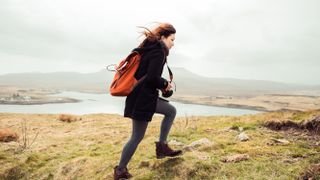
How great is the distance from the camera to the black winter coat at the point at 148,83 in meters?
4.92

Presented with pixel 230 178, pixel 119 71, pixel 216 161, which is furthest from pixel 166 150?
pixel 119 71

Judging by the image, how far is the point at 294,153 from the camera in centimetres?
636

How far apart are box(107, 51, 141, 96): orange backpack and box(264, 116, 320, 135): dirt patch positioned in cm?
701

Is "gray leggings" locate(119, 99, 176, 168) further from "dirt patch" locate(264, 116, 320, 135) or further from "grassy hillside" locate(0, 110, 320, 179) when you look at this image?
"dirt patch" locate(264, 116, 320, 135)

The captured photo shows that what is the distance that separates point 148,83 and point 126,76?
18.5 inches

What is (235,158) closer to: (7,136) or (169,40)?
(169,40)

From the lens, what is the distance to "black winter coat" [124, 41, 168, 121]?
492 centimetres

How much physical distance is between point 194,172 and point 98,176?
→ 235 centimetres

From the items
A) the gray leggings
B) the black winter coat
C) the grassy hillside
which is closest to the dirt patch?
the grassy hillside

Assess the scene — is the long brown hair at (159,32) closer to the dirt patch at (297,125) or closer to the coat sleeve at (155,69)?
the coat sleeve at (155,69)

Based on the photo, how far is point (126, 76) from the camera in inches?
204

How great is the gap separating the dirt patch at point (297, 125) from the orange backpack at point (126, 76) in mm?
7014

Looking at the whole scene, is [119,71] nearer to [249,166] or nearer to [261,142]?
[249,166]

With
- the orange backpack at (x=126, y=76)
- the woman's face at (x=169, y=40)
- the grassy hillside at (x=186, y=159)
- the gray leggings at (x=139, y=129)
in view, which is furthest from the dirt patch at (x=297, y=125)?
the orange backpack at (x=126, y=76)
